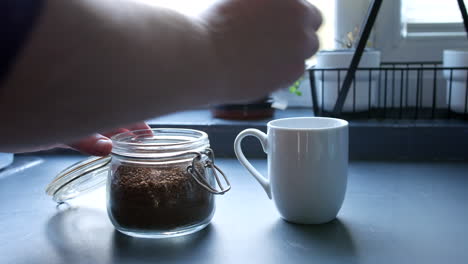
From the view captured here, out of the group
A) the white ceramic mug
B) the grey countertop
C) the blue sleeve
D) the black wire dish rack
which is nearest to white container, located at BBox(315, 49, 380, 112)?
the black wire dish rack

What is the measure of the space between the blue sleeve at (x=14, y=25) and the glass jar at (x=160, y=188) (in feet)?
1.40

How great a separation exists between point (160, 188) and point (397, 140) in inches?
22.7

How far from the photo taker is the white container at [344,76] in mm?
1109

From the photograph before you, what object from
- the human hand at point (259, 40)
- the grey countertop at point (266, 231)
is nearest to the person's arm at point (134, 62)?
the human hand at point (259, 40)

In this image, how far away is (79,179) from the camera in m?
0.76

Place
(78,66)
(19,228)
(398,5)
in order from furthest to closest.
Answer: (398,5), (19,228), (78,66)

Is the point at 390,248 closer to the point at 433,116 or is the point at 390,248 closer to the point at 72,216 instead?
the point at 72,216

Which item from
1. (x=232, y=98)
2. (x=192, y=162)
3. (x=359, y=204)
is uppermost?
(x=232, y=98)

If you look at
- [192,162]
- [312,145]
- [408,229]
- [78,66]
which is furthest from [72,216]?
[78,66]

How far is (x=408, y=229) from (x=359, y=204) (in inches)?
4.3

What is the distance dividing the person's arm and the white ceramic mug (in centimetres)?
37

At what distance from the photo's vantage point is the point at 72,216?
0.76 metres

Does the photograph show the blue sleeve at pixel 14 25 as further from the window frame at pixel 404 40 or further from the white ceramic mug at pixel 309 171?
the window frame at pixel 404 40

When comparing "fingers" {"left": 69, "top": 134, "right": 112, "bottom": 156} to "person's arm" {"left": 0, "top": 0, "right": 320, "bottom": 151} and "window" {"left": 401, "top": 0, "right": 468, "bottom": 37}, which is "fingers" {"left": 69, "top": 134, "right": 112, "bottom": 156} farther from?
"window" {"left": 401, "top": 0, "right": 468, "bottom": 37}
